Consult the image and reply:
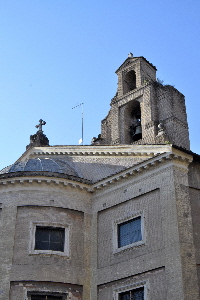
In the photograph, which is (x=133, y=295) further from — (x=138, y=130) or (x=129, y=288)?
(x=138, y=130)

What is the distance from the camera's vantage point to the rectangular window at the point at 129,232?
2067 centimetres

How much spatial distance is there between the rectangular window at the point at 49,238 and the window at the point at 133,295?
3394 mm

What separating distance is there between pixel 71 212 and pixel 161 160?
194 inches

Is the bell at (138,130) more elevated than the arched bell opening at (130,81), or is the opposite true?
the arched bell opening at (130,81)

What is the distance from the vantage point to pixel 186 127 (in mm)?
34750

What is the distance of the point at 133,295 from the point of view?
767 inches

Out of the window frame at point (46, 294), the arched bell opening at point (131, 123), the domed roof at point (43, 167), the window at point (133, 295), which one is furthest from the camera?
the arched bell opening at point (131, 123)

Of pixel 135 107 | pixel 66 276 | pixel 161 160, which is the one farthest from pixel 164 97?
pixel 66 276

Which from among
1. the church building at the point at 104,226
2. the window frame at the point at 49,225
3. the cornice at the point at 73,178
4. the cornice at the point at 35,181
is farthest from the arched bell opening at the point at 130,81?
the window frame at the point at 49,225

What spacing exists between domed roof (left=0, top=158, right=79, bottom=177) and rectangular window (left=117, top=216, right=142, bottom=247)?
417cm

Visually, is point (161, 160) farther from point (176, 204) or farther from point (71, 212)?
point (71, 212)

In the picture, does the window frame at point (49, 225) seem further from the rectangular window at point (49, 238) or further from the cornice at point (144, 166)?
the cornice at point (144, 166)

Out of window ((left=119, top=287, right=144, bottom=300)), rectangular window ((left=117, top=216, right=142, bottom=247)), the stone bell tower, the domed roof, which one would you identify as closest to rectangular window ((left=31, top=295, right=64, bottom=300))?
window ((left=119, top=287, right=144, bottom=300))

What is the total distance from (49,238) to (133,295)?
452 centimetres
